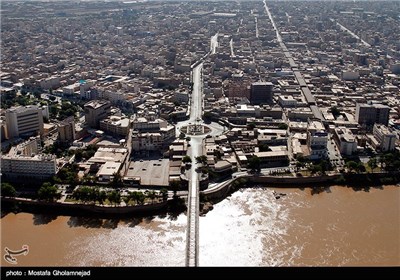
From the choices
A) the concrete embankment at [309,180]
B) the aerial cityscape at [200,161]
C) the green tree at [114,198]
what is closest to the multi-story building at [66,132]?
the aerial cityscape at [200,161]

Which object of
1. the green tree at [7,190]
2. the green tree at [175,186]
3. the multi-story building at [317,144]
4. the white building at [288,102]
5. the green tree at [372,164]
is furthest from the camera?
the white building at [288,102]

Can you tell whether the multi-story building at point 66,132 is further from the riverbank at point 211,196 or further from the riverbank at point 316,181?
the riverbank at point 316,181

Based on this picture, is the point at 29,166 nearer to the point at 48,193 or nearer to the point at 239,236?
the point at 48,193

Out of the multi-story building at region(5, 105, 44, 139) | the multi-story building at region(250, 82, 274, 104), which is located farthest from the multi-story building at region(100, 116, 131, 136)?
the multi-story building at region(250, 82, 274, 104)

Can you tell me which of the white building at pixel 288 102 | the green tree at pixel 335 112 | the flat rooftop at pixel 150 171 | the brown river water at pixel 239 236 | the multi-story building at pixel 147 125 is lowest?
the brown river water at pixel 239 236

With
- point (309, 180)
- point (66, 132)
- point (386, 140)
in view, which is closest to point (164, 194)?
point (309, 180)

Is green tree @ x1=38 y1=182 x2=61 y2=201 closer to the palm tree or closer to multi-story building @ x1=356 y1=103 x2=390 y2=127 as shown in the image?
the palm tree
